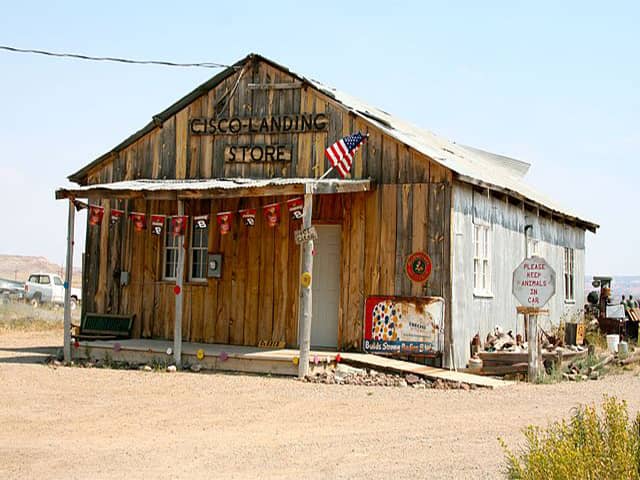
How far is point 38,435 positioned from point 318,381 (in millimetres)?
5432

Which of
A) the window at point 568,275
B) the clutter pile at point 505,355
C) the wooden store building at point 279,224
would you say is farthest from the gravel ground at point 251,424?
the window at point 568,275

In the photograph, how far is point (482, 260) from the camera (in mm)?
18078

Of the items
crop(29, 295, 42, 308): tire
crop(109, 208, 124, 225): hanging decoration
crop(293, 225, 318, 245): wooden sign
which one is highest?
crop(109, 208, 124, 225): hanging decoration

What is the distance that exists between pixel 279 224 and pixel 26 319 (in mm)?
13560

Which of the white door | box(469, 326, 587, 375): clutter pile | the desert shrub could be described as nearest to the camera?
the desert shrub

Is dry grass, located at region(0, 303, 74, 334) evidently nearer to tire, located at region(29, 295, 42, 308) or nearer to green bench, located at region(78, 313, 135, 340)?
tire, located at region(29, 295, 42, 308)

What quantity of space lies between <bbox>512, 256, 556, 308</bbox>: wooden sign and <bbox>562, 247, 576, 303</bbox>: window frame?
994cm

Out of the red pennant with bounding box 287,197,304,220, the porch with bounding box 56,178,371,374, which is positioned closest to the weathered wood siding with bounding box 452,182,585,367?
the porch with bounding box 56,178,371,374

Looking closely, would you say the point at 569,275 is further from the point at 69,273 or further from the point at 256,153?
the point at 69,273

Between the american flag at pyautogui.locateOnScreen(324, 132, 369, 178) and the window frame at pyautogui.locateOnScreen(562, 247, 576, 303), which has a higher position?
the american flag at pyautogui.locateOnScreen(324, 132, 369, 178)

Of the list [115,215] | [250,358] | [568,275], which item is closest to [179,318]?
[250,358]

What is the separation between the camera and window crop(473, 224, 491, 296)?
1767 centimetres

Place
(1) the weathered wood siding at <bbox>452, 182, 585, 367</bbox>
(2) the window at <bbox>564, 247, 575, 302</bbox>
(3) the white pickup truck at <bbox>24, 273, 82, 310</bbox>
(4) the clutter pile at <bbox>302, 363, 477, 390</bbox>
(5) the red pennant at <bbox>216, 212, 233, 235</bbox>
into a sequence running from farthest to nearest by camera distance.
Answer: (3) the white pickup truck at <bbox>24, 273, 82, 310</bbox> → (2) the window at <bbox>564, 247, 575, 302</bbox> → (5) the red pennant at <bbox>216, 212, 233, 235</bbox> → (1) the weathered wood siding at <bbox>452, 182, 585, 367</bbox> → (4) the clutter pile at <bbox>302, 363, 477, 390</bbox>

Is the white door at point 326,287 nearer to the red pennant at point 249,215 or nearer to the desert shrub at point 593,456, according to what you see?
the red pennant at point 249,215
